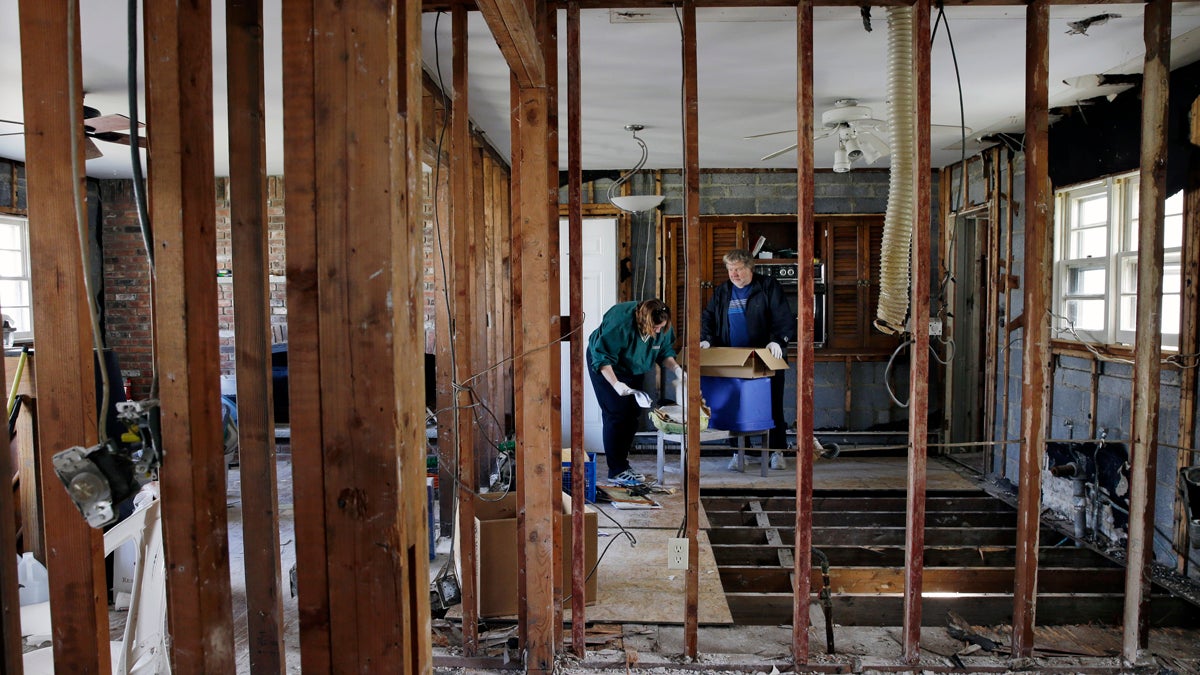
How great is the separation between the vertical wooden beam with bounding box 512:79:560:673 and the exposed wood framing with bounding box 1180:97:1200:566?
2.90 m

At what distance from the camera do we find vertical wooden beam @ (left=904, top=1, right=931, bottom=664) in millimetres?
2457

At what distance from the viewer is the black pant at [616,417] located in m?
5.17

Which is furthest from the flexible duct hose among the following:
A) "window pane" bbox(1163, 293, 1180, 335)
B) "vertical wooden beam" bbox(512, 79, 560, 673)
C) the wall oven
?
the wall oven

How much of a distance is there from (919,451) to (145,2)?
245 centimetres

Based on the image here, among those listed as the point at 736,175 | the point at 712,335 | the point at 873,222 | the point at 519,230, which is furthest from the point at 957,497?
→ the point at 519,230

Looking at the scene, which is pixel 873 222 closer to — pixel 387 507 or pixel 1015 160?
pixel 1015 160

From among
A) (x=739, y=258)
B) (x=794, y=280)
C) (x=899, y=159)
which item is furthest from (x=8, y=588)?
(x=794, y=280)

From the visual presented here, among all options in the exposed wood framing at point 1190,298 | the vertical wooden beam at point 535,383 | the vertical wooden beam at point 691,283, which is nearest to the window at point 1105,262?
the exposed wood framing at point 1190,298

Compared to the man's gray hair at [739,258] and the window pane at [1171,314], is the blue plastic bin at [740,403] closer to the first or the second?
the man's gray hair at [739,258]

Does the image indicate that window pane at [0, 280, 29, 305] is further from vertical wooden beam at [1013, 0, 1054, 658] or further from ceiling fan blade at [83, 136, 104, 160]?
vertical wooden beam at [1013, 0, 1054, 658]

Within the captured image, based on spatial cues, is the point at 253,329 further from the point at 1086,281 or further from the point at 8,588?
the point at 1086,281

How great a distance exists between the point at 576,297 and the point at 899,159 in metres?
1.24

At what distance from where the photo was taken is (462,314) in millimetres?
2787

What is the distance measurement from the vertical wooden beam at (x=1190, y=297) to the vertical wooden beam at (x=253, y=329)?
3786 millimetres
